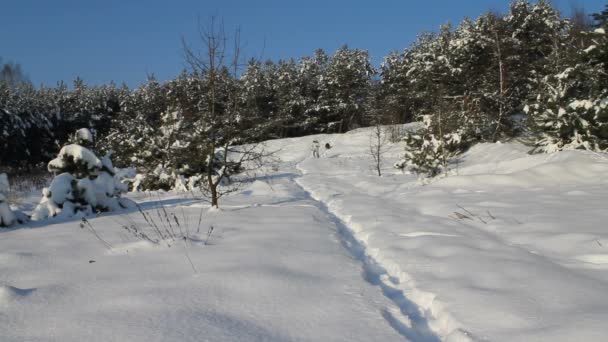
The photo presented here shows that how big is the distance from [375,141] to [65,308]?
93.1 feet

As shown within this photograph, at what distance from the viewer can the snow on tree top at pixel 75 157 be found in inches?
281

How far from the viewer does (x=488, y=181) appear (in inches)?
340

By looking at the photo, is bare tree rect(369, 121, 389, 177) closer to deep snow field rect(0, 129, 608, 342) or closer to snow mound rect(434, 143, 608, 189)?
snow mound rect(434, 143, 608, 189)

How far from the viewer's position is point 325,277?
319 centimetres

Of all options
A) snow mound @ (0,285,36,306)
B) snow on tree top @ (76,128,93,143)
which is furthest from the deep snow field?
snow on tree top @ (76,128,93,143)

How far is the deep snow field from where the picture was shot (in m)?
2.16

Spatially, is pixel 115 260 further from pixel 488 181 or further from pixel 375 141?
pixel 375 141

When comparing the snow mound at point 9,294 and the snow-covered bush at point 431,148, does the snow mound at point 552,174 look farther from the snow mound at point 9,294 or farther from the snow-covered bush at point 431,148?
the snow mound at point 9,294

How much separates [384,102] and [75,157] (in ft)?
95.0

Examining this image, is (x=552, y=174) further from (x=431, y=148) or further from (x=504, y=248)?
(x=431, y=148)

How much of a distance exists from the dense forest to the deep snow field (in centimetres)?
274

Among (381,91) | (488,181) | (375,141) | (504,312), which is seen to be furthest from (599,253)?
(381,91)

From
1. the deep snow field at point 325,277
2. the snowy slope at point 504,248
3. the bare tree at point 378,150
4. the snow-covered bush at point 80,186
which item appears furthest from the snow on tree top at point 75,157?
the bare tree at point 378,150

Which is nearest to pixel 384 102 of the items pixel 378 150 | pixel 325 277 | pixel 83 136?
pixel 378 150
